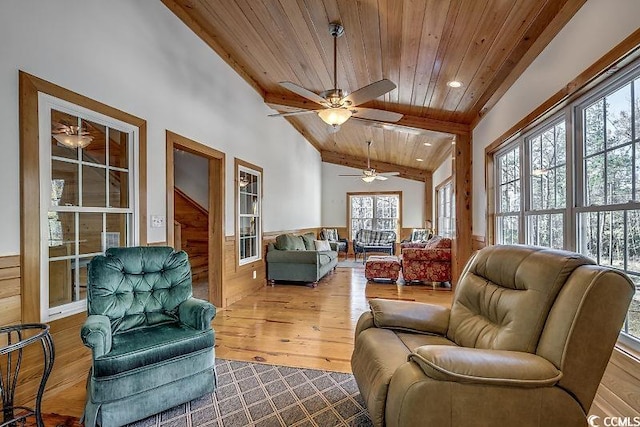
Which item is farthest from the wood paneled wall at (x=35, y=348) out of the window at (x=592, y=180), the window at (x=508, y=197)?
the window at (x=508, y=197)

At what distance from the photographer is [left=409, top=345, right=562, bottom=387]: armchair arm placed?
1.24m

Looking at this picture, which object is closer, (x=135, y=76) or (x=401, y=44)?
(x=135, y=76)

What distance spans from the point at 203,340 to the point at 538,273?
1964 millimetres

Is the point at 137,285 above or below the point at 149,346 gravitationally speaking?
above

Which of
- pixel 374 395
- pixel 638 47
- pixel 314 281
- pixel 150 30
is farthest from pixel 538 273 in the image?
pixel 314 281

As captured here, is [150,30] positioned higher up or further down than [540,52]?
higher up

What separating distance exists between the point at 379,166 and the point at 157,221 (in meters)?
7.74

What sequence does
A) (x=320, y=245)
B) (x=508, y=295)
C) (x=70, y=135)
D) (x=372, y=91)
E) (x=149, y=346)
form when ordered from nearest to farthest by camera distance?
1. (x=508, y=295)
2. (x=149, y=346)
3. (x=70, y=135)
4. (x=372, y=91)
5. (x=320, y=245)

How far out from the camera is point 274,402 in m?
2.11

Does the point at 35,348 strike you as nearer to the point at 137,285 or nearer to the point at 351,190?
the point at 137,285

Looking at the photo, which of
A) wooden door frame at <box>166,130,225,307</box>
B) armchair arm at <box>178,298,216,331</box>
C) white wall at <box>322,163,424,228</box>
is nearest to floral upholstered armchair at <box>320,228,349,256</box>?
white wall at <box>322,163,424,228</box>

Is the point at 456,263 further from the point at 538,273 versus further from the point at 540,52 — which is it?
the point at 538,273

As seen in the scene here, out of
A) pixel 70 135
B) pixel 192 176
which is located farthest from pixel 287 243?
pixel 70 135

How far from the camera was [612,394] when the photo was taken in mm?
1822
